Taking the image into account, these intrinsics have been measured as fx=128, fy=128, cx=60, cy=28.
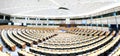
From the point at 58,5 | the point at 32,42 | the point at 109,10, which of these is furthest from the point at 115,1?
the point at 32,42

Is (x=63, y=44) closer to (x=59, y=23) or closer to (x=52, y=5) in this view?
(x=52, y=5)

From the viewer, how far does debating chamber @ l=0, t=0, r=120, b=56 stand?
13.0 metres

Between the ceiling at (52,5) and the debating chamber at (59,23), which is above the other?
the ceiling at (52,5)

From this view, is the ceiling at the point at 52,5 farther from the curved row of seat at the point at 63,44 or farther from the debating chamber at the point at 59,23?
the curved row of seat at the point at 63,44

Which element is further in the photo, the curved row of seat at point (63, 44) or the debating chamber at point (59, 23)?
the debating chamber at point (59, 23)

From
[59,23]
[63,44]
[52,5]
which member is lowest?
[59,23]

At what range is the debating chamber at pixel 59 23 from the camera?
13.0m

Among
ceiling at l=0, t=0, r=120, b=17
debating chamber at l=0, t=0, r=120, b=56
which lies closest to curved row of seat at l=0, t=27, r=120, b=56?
debating chamber at l=0, t=0, r=120, b=56

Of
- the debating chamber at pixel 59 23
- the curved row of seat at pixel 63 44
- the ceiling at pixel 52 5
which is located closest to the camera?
the curved row of seat at pixel 63 44

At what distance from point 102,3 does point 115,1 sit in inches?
118

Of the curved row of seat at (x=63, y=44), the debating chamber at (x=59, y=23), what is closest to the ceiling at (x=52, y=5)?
the debating chamber at (x=59, y=23)

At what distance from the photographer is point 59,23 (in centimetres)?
4331

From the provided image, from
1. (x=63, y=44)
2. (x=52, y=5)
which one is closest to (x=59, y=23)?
(x=52, y=5)

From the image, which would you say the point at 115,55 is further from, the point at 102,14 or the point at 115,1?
the point at 102,14
